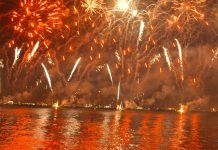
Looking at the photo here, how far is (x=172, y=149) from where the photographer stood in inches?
1513

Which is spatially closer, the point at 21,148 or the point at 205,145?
the point at 21,148

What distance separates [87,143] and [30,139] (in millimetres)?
5762

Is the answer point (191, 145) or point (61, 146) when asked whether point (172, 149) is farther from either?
point (61, 146)

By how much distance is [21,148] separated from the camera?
33656 millimetres

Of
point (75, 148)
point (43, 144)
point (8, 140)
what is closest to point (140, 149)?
point (75, 148)

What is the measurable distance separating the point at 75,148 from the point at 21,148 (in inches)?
188

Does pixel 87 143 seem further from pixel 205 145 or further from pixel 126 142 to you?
pixel 205 145

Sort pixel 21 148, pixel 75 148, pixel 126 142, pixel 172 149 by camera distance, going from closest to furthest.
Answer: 1. pixel 21 148
2. pixel 75 148
3. pixel 172 149
4. pixel 126 142

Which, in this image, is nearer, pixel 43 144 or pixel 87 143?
pixel 43 144

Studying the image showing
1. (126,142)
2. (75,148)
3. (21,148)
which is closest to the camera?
(21,148)

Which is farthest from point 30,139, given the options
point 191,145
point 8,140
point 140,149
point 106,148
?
point 191,145

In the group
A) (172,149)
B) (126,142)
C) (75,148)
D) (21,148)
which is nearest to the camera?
(21,148)

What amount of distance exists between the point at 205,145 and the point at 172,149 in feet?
Answer: 22.7

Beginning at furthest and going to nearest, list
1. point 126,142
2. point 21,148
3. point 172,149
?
point 126,142 < point 172,149 < point 21,148
